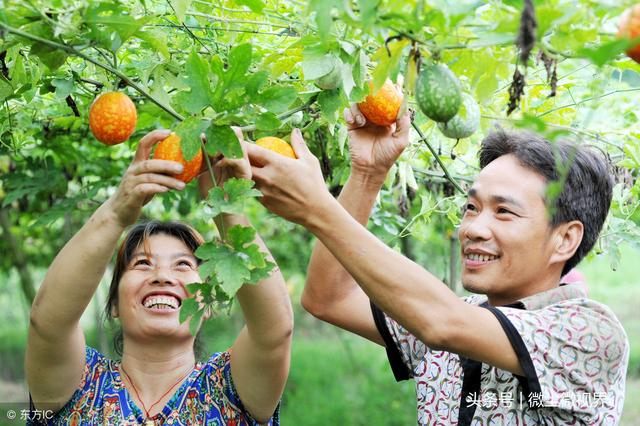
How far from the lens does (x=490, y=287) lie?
209 cm

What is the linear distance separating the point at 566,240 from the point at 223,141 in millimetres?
1025

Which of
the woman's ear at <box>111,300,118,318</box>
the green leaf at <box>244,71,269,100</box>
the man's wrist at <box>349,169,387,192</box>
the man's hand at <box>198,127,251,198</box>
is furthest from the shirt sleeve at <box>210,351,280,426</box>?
the green leaf at <box>244,71,269,100</box>

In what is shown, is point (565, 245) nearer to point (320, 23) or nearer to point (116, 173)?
point (320, 23)

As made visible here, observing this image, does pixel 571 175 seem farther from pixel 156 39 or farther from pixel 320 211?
pixel 156 39

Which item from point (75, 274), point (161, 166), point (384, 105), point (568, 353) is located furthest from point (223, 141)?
point (568, 353)

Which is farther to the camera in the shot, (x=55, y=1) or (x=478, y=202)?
(x=478, y=202)

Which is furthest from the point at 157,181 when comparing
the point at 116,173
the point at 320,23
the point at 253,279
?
the point at 116,173

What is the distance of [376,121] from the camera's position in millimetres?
2062

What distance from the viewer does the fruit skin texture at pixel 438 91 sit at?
148 centimetres

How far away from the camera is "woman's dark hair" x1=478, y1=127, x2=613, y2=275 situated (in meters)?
2.12

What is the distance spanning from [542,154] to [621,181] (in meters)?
0.79

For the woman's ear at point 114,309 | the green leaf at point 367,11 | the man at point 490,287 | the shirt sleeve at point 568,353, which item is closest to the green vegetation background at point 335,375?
the woman's ear at point 114,309

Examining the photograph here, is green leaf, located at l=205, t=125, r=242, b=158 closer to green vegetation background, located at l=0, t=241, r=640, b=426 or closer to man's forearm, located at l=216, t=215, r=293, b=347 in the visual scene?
man's forearm, located at l=216, t=215, r=293, b=347

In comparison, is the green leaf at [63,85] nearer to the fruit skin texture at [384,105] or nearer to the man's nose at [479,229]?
the fruit skin texture at [384,105]
